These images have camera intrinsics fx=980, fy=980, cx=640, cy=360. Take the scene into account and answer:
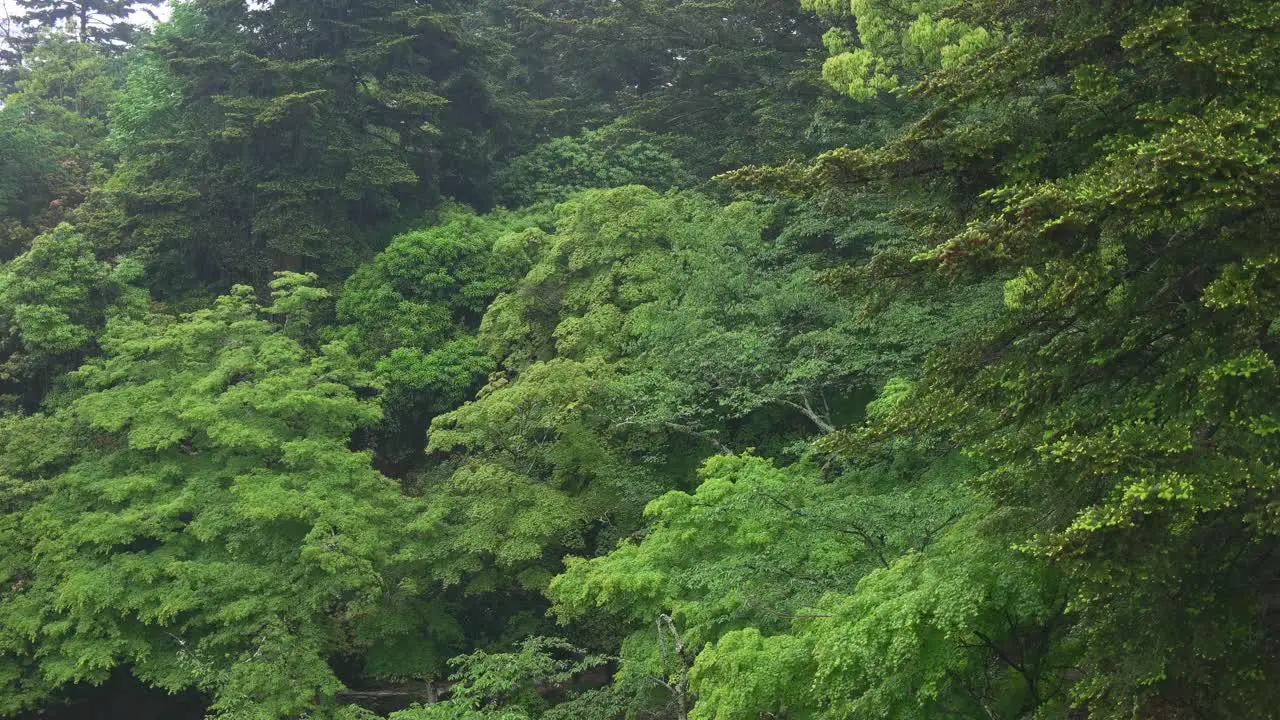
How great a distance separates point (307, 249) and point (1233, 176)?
2117cm

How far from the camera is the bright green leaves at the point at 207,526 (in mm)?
15109

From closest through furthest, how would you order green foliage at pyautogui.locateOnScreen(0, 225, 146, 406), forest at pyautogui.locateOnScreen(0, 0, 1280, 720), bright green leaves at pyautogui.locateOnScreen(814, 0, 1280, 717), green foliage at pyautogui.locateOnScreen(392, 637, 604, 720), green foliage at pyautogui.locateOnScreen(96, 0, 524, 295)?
bright green leaves at pyautogui.locateOnScreen(814, 0, 1280, 717) < forest at pyautogui.locateOnScreen(0, 0, 1280, 720) < green foliage at pyautogui.locateOnScreen(392, 637, 604, 720) < green foliage at pyautogui.locateOnScreen(0, 225, 146, 406) < green foliage at pyautogui.locateOnScreen(96, 0, 524, 295)

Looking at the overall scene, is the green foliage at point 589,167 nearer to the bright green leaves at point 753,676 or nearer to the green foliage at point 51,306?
the green foliage at point 51,306

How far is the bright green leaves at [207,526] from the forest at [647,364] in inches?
4.0

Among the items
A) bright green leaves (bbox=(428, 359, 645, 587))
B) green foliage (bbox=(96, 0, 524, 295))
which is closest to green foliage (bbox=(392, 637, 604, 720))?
bright green leaves (bbox=(428, 359, 645, 587))

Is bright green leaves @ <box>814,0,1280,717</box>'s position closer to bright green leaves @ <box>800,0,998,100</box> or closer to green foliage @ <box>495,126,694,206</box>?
bright green leaves @ <box>800,0,998,100</box>

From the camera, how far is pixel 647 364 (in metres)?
17.0

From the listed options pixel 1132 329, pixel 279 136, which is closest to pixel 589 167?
pixel 279 136

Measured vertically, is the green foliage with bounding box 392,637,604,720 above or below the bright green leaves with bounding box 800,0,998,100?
below

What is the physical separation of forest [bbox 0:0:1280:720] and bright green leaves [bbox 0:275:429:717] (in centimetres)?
10

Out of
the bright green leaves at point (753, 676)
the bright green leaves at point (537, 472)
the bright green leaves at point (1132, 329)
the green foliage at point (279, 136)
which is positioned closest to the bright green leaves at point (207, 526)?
the bright green leaves at point (537, 472)

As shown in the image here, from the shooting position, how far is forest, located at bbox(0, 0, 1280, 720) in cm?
557

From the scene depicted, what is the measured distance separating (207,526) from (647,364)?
7.71 meters

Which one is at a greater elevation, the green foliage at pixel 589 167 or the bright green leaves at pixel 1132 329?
the green foliage at pixel 589 167
